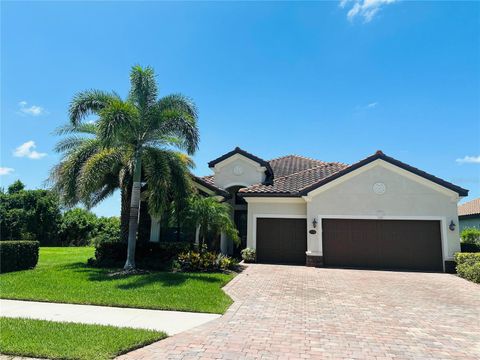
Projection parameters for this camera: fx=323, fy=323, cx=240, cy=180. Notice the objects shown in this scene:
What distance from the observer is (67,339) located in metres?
6.15

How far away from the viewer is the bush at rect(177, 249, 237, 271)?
14617 millimetres

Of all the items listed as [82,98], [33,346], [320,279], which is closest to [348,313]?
[320,279]

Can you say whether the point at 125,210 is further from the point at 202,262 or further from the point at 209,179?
the point at 209,179

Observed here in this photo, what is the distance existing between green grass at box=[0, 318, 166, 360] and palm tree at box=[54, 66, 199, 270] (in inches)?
287

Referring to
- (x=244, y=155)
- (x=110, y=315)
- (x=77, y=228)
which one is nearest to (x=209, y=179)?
(x=244, y=155)

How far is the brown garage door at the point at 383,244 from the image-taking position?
56.0 ft

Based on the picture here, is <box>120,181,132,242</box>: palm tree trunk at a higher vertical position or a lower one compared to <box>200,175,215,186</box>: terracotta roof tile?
lower

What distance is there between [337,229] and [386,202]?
2.99m

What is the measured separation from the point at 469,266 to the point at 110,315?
15.2 meters

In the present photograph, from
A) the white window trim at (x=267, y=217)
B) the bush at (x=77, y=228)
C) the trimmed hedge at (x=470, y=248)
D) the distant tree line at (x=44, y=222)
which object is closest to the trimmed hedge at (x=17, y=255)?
the white window trim at (x=267, y=217)

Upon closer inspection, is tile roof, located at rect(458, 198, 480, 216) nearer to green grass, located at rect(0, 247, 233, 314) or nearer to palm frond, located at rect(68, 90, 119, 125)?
green grass, located at rect(0, 247, 233, 314)

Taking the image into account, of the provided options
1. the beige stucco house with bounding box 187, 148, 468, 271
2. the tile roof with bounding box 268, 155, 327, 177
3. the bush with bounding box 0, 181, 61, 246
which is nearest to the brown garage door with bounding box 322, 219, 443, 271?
the beige stucco house with bounding box 187, 148, 468, 271

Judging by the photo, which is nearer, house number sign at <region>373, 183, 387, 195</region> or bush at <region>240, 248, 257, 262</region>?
house number sign at <region>373, 183, 387, 195</region>

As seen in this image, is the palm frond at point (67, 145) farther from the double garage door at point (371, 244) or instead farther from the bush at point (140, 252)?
the double garage door at point (371, 244)
